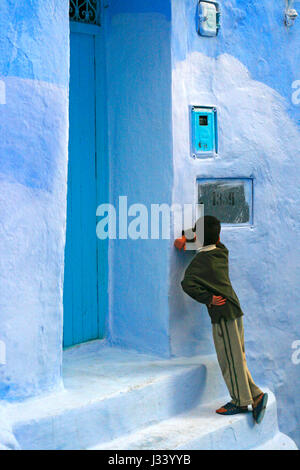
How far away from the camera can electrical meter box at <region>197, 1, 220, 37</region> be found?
5.20 metres

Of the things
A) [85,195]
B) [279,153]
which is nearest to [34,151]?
[85,195]

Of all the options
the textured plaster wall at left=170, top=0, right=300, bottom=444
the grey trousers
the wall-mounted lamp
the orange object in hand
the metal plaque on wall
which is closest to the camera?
the grey trousers

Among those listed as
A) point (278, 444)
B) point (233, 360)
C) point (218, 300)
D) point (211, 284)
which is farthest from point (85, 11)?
point (278, 444)

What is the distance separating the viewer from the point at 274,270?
18.6 ft

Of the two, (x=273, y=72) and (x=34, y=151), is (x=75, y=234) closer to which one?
(x=34, y=151)

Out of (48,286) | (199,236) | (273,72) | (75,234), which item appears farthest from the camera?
(273,72)

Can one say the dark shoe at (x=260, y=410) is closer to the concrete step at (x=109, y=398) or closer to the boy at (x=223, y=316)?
the boy at (x=223, y=316)

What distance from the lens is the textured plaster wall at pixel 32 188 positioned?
3956 mm

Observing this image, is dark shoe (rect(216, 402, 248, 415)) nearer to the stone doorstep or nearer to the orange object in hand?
the stone doorstep

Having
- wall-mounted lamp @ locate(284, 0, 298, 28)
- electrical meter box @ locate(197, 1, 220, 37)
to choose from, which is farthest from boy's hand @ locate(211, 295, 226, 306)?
wall-mounted lamp @ locate(284, 0, 298, 28)

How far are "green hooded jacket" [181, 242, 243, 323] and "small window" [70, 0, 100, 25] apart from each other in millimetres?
1894

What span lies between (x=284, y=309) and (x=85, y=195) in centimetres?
184

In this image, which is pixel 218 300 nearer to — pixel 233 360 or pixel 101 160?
pixel 233 360

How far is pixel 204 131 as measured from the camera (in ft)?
17.1
